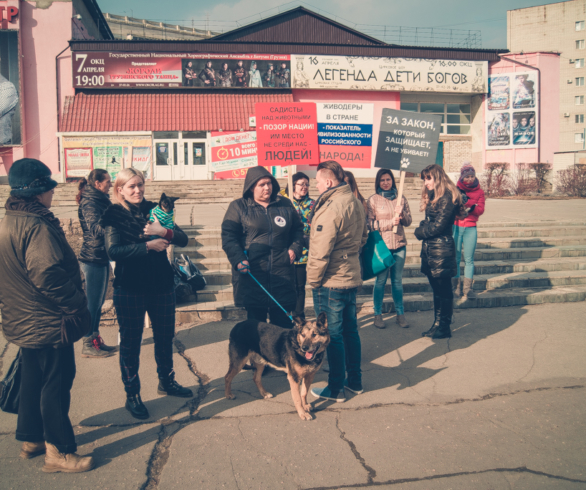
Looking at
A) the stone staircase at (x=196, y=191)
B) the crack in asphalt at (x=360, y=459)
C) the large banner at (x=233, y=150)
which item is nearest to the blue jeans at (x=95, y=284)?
the crack in asphalt at (x=360, y=459)

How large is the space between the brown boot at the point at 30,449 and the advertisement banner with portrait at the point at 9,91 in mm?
23715

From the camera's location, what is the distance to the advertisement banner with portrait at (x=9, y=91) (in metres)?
22.3

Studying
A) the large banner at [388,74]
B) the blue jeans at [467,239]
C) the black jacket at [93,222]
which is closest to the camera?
the black jacket at [93,222]

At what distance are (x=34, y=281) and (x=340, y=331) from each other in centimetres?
243

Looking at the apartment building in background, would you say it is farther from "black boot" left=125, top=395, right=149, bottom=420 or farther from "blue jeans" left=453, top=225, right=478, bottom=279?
"black boot" left=125, top=395, right=149, bottom=420

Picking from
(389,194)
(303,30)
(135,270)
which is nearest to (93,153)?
(303,30)

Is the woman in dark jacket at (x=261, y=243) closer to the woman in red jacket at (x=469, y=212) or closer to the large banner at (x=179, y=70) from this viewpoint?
the woman in red jacket at (x=469, y=212)

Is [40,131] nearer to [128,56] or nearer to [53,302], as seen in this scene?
[128,56]

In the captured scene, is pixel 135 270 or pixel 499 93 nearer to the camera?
pixel 135 270

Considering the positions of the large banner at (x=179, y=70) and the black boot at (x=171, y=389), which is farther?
the large banner at (x=179, y=70)

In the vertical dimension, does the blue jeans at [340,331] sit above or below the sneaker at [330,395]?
above

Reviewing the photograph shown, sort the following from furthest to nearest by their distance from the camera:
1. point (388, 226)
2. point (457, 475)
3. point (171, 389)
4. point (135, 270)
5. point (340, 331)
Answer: point (388, 226) → point (171, 389) → point (340, 331) → point (135, 270) → point (457, 475)

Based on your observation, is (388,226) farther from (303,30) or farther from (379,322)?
(303,30)

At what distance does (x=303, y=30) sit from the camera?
26.7 metres
